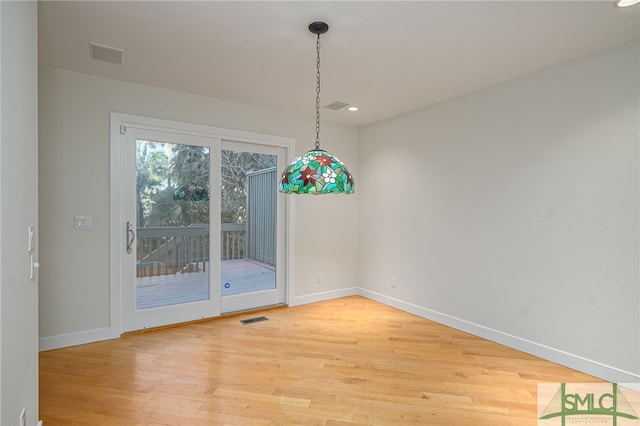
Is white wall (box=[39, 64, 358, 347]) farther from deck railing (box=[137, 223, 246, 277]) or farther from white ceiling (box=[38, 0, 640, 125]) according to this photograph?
deck railing (box=[137, 223, 246, 277])

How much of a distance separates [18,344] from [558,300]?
3708mm

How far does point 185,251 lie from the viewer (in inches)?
148

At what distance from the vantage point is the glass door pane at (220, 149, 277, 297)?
160 inches

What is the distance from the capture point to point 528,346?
10.1ft

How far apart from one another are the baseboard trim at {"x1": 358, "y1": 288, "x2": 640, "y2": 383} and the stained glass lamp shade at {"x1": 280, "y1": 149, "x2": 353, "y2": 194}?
2478 mm

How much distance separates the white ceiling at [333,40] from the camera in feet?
7.08

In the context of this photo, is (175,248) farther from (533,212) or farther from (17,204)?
(533,212)

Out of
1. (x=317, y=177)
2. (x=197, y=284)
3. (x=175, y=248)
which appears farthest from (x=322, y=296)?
(x=317, y=177)

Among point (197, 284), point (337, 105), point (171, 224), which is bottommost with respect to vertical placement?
point (197, 284)

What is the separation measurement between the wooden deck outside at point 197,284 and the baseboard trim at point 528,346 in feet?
6.07

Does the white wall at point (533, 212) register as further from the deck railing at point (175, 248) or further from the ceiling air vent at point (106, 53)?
the ceiling air vent at point (106, 53)

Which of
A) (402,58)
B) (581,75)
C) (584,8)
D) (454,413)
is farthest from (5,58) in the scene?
(581,75)

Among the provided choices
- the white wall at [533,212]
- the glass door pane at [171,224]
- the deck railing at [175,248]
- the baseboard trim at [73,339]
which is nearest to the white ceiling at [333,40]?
the white wall at [533,212]

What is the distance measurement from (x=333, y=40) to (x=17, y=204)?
7.24 feet
